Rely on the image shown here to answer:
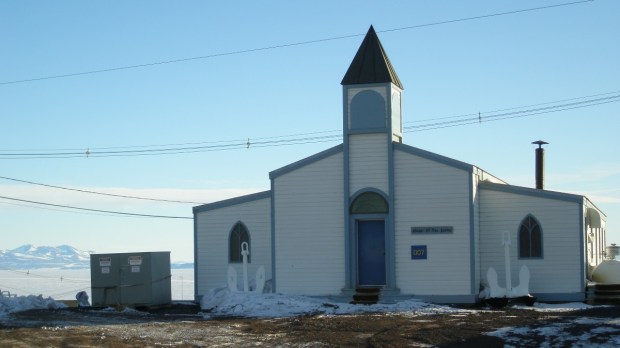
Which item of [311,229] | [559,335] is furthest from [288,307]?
[559,335]

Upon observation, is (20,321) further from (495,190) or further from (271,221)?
(495,190)

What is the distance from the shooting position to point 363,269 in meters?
31.5

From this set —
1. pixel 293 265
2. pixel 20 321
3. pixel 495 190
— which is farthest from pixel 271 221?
pixel 20 321

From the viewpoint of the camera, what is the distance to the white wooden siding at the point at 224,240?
3341 centimetres

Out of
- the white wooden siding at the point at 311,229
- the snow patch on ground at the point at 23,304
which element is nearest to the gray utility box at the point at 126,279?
the snow patch on ground at the point at 23,304

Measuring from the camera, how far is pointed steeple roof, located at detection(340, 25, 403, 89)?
3175 cm

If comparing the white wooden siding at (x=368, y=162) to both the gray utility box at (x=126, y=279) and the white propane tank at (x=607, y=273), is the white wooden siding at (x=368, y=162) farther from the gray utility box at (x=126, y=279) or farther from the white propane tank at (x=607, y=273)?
the white propane tank at (x=607, y=273)

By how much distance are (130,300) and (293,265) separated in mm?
5389

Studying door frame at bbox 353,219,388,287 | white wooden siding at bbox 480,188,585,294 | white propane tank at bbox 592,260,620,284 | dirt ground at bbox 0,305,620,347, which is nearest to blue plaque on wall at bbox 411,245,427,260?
door frame at bbox 353,219,388,287

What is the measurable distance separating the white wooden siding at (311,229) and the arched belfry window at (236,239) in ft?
6.77

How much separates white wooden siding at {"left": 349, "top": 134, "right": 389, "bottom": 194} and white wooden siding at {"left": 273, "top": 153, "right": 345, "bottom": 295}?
43 cm

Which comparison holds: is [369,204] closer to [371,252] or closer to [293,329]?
[371,252]

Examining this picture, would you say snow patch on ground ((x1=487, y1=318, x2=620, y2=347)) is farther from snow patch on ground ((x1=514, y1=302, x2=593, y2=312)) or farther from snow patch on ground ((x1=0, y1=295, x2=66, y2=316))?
snow patch on ground ((x1=0, y1=295, x2=66, y2=316))

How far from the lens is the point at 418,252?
30.8m
